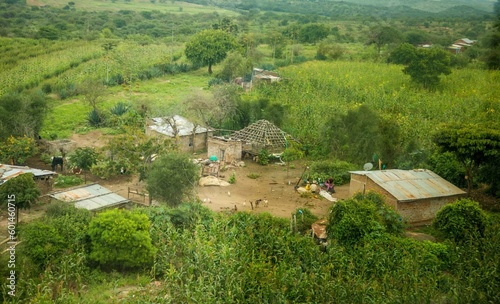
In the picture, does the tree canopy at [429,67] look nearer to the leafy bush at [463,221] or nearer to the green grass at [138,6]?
the leafy bush at [463,221]

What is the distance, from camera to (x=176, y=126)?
20.9 metres

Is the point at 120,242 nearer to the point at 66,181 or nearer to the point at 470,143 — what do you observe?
the point at 66,181

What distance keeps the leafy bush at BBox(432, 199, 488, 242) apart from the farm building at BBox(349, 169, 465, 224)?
1.49 meters

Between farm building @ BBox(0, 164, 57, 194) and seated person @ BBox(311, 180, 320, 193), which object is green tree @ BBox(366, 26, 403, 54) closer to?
seated person @ BBox(311, 180, 320, 193)

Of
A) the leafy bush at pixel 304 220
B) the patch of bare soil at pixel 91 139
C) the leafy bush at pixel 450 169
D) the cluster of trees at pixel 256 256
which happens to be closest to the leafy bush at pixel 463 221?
the cluster of trees at pixel 256 256

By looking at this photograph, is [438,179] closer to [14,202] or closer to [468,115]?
[468,115]

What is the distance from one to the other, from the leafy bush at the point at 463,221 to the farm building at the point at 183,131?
1016cm

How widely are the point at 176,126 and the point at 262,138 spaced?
3.29m

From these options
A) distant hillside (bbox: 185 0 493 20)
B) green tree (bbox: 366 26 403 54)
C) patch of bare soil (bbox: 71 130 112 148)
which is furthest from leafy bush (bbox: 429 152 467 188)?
green tree (bbox: 366 26 403 54)

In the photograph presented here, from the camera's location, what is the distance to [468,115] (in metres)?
22.2

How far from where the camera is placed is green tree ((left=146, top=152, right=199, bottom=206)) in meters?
14.9

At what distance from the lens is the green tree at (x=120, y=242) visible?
38.7 ft

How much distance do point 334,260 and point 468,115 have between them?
13.0 metres

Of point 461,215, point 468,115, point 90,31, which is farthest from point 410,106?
point 90,31
